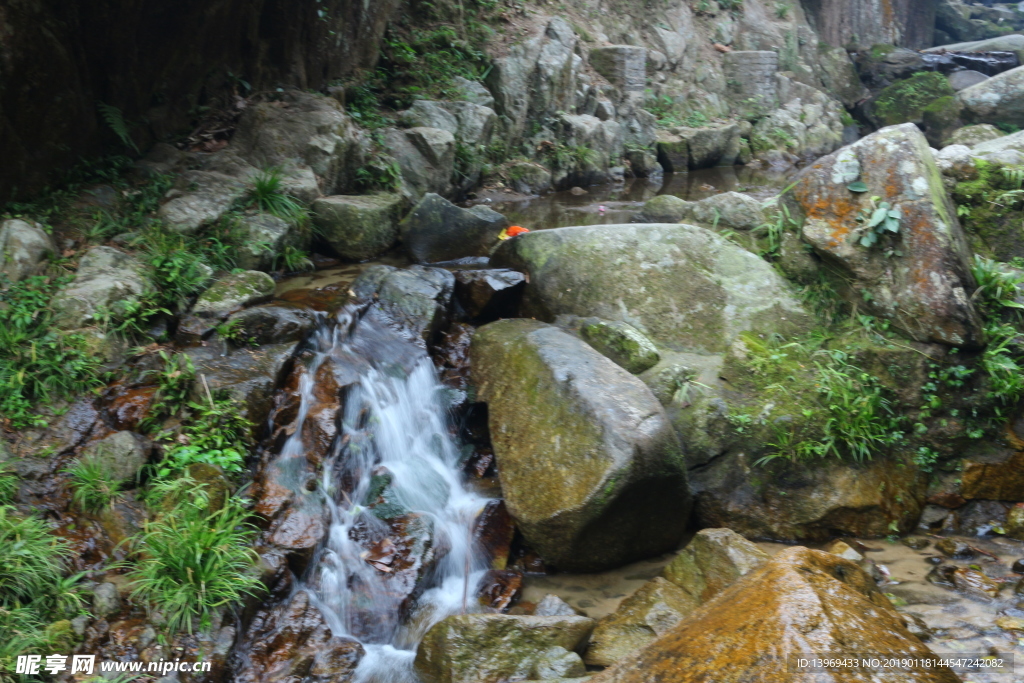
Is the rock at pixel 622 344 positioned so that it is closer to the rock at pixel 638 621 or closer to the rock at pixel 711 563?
the rock at pixel 711 563

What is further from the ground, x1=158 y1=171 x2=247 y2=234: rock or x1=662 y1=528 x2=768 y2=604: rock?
x1=158 y1=171 x2=247 y2=234: rock

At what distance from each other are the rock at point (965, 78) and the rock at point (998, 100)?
9.58ft

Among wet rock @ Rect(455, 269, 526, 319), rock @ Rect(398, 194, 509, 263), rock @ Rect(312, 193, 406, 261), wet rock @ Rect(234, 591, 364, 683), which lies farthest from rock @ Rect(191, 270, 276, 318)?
wet rock @ Rect(234, 591, 364, 683)

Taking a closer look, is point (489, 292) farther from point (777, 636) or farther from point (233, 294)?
point (777, 636)

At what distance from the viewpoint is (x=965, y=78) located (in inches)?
766

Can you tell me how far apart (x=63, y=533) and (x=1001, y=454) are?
6.07 metres

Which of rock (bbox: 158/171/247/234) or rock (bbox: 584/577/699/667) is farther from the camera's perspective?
rock (bbox: 158/171/247/234)

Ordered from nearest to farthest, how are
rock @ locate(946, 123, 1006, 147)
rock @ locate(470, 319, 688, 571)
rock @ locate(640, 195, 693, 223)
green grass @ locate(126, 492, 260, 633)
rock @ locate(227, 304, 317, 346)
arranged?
green grass @ locate(126, 492, 260, 633)
rock @ locate(470, 319, 688, 571)
rock @ locate(227, 304, 317, 346)
rock @ locate(640, 195, 693, 223)
rock @ locate(946, 123, 1006, 147)

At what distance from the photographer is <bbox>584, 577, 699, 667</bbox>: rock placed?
12.0 ft

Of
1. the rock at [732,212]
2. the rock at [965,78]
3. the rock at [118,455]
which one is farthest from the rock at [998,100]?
the rock at [118,455]

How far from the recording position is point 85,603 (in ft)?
11.5

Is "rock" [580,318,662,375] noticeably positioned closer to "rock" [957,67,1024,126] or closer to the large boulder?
the large boulder

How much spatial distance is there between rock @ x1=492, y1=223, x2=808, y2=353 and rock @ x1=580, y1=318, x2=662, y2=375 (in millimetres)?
204

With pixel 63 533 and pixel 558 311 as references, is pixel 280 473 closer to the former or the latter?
pixel 63 533
